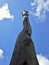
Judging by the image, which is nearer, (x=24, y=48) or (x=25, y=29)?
(x=24, y=48)

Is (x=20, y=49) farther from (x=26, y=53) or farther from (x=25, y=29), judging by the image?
(x=25, y=29)

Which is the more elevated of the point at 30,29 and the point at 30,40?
the point at 30,29

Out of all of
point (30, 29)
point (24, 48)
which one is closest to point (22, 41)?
point (24, 48)

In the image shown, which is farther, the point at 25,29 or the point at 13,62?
the point at 25,29

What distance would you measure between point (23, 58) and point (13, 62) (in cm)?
43

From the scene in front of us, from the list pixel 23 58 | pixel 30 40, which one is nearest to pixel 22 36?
pixel 30 40

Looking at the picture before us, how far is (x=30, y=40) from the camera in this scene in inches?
498

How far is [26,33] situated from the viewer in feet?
43.4

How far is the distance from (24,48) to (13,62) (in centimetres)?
76

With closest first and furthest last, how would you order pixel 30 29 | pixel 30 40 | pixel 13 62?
pixel 13 62, pixel 30 40, pixel 30 29

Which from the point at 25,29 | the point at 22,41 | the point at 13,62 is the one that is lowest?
the point at 13,62

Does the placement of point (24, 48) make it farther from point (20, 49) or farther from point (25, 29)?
point (25, 29)

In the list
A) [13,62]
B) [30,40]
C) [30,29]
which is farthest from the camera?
[30,29]

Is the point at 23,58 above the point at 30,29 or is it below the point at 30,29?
below
